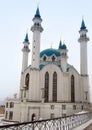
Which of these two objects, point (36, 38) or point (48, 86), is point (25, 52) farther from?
point (48, 86)

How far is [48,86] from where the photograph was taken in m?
34.1

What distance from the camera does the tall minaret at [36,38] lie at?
3331 centimetres

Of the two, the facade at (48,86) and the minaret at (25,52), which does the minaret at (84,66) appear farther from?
the minaret at (25,52)

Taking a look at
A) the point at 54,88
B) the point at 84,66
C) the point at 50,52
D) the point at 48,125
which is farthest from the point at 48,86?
the point at 48,125

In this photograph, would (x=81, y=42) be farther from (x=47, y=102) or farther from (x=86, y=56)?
(x=47, y=102)

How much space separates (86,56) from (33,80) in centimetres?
1479

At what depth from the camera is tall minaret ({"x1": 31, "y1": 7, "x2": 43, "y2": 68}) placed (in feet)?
109

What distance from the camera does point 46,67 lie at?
113 feet

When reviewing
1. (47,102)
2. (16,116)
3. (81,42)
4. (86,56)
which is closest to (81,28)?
(81,42)

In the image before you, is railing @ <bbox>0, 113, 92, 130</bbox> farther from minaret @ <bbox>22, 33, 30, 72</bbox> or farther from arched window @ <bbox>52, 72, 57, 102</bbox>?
minaret @ <bbox>22, 33, 30, 72</bbox>

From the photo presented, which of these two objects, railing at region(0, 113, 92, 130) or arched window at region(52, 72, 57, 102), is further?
arched window at region(52, 72, 57, 102)

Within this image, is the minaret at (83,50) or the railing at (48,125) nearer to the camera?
the railing at (48,125)

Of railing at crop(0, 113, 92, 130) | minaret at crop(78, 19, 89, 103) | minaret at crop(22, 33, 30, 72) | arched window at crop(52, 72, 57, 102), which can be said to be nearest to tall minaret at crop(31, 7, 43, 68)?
arched window at crop(52, 72, 57, 102)

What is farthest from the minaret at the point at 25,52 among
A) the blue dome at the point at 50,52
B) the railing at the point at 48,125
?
the railing at the point at 48,125
